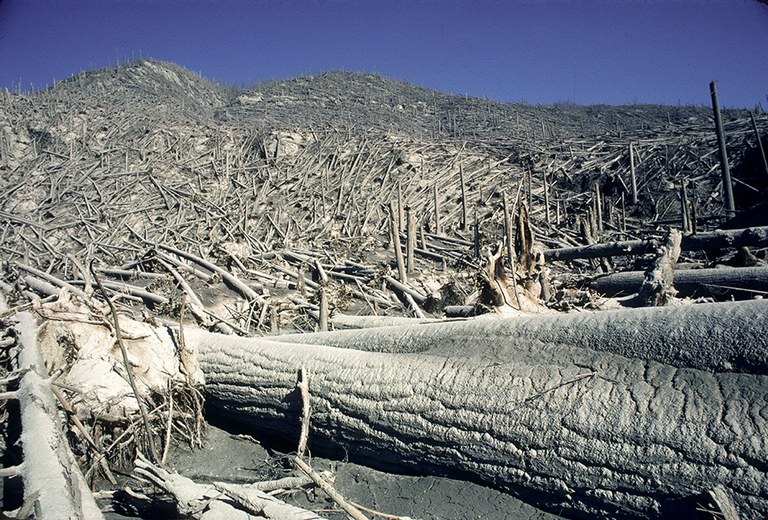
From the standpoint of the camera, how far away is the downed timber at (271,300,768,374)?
268 cm

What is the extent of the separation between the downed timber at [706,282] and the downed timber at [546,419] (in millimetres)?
2835

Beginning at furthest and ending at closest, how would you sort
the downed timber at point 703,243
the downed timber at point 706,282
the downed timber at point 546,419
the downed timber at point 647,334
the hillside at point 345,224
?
the downed timber at point 703,243
the downed timber at point 706,282
the hillside at point 345,224
the downed timber at point 647,334
the downed timber at point 546,419

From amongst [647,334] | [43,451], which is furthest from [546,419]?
[43,451]

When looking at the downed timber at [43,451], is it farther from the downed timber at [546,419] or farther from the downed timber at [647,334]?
the downed timber at [647,334]

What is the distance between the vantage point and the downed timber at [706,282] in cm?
549

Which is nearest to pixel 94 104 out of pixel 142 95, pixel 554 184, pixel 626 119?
pixel 142 95

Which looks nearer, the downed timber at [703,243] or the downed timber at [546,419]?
the downed timber at [546,419]

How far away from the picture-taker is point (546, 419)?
304 cm

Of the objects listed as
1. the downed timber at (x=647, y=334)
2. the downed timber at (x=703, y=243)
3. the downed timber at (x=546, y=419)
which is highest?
the downed timber at (x=703, y=243)

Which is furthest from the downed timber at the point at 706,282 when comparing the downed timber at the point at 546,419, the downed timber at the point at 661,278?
the downed timber at the point at 546,419

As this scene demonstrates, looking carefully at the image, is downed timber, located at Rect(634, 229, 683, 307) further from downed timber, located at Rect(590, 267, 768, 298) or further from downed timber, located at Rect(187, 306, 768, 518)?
downed timber, located at Rect(187, 306, 768, 518)

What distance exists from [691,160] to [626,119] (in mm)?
15501

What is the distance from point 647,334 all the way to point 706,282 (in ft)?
11.4

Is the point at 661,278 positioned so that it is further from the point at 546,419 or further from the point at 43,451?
the point at 43,451
